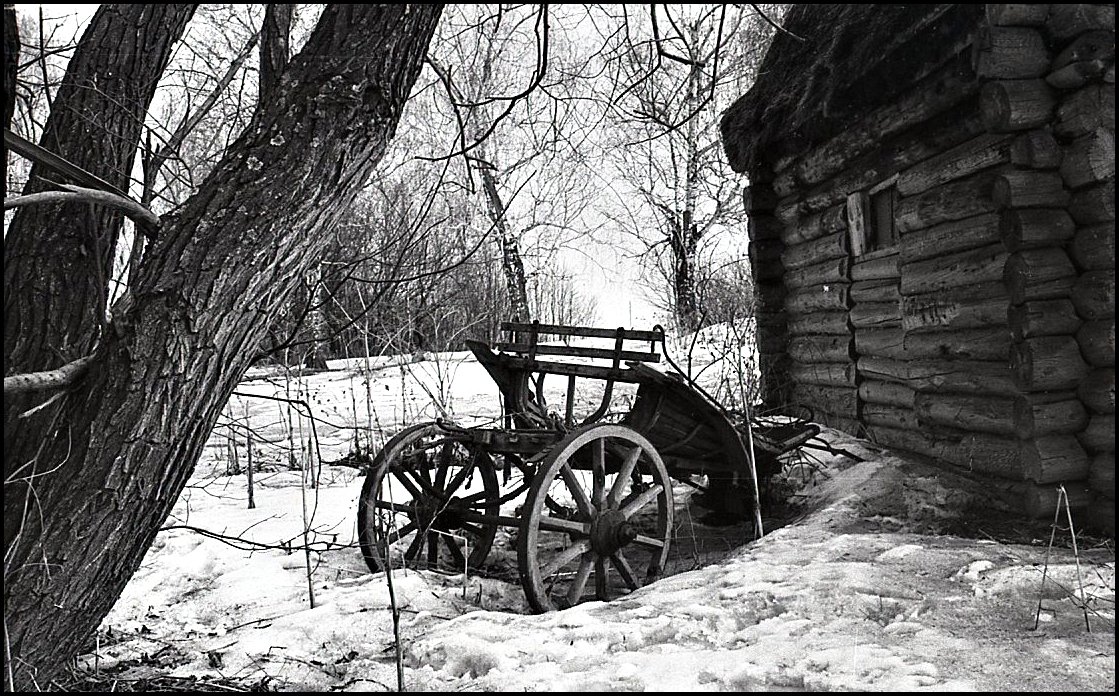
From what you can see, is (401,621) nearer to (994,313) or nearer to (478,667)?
(478,667)

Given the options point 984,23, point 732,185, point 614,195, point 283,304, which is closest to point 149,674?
point 283,304

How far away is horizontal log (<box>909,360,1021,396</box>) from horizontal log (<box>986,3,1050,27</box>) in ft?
6.61

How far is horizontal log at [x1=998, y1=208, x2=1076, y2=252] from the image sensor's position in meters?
4.75

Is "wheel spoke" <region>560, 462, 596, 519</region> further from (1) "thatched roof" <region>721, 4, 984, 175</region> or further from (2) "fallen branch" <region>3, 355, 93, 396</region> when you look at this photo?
(1) "thatched roof" <region>721, 4, 984, 175</region>

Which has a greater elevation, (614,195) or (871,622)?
(614,195)

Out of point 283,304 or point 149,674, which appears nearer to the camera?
point 283,304

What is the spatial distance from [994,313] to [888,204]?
5.61 feet

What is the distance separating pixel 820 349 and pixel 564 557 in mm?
4506

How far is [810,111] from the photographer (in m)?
6.87

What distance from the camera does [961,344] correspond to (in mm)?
5492

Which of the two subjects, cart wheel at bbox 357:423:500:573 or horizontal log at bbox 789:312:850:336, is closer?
cart wheel at bbox 357:423:500:573

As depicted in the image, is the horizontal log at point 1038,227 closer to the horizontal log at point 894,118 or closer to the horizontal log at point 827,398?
the horizontal log at point 894,118

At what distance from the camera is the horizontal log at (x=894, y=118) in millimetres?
5227

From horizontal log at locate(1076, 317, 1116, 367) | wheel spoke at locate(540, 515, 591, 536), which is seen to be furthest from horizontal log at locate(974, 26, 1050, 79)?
wheel spoke at locate(540, 515, 591, 536)
